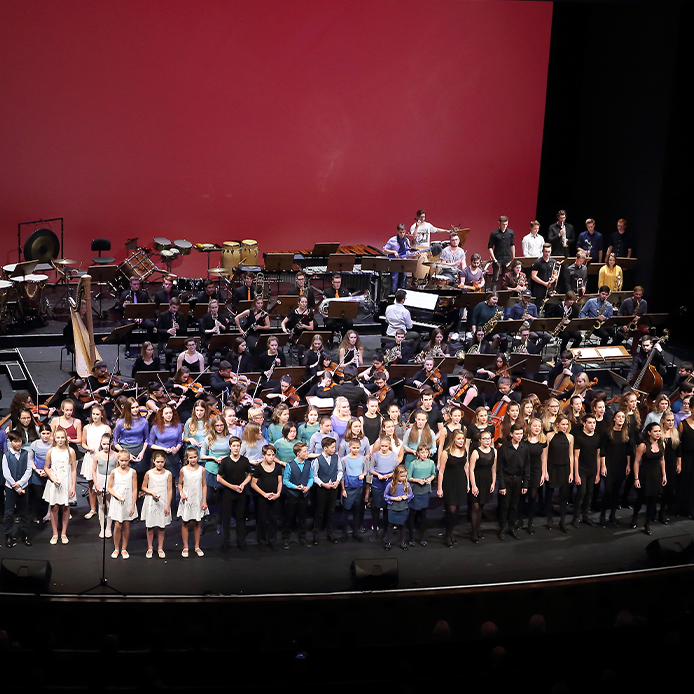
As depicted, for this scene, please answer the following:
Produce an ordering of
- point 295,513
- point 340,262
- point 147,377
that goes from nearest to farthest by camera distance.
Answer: point 295,513, point 147,377, point 340,262

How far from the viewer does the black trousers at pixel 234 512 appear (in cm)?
884

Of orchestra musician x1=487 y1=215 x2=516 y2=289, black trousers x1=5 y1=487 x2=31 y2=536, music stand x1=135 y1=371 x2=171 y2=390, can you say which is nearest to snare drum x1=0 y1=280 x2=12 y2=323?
music stand x1=135 y1=371 x2=171 y2=390

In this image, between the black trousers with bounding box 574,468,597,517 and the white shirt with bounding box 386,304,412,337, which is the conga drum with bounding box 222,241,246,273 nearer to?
the white shirt with bounding box 386,304,412,337

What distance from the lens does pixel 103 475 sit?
28.7ft

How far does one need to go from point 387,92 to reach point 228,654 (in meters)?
12.5

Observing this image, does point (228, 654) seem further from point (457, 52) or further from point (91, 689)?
point (457, 52)

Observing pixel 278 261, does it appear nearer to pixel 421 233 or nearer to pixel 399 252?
pixel 399 252

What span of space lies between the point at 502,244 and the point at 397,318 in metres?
3.07

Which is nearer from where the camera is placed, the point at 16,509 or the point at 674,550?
the point at 674,550

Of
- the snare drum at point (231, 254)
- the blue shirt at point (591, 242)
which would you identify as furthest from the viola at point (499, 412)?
the snare drum at point (231, 254)

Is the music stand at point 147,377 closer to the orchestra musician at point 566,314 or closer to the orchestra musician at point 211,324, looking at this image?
the orchestra musician at point 211,324

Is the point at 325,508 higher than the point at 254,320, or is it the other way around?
the point at 254,320

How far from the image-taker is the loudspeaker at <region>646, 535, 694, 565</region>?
817cm

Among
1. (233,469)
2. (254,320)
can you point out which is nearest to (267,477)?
(233,469)
